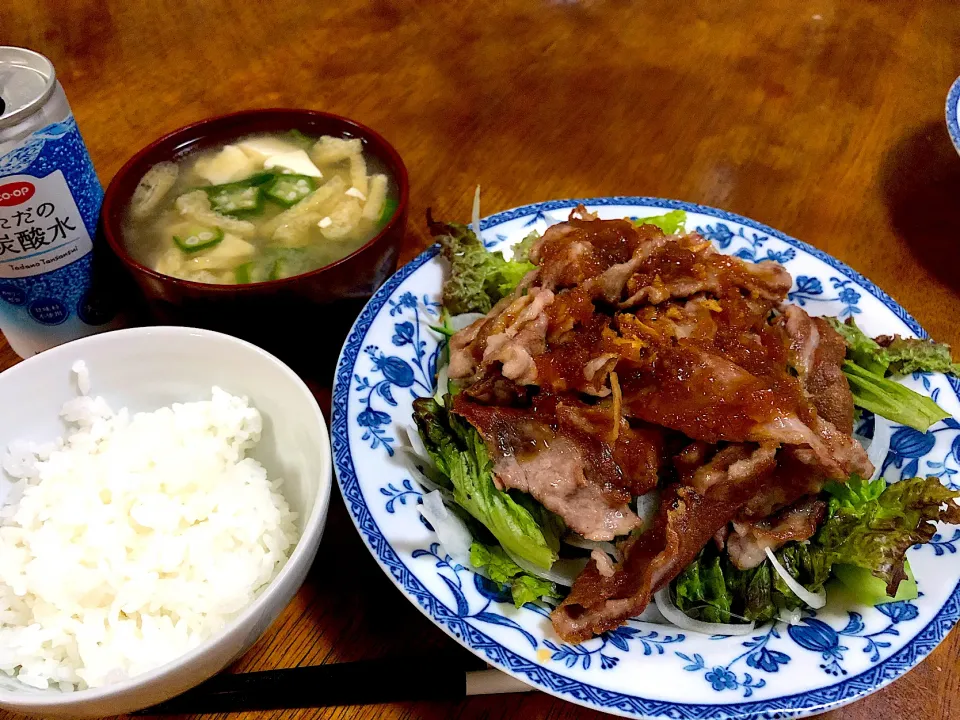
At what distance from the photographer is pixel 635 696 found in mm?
1313

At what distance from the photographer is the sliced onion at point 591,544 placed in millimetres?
1638

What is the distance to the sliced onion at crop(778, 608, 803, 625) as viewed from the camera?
155 cm

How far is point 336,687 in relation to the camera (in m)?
1.44

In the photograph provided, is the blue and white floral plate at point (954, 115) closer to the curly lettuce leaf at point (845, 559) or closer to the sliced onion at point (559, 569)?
the curly lettuce leaf at point (845, 559)

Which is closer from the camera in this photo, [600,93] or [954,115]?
[954,115]

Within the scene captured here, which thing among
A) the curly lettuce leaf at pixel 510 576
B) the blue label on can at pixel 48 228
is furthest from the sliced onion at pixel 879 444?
the blue label on can at pixel 48 228

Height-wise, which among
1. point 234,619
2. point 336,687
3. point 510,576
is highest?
point 234,619

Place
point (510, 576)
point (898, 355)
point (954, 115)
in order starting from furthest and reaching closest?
point (954, 115) < point (898, 355) < point (510, 576)

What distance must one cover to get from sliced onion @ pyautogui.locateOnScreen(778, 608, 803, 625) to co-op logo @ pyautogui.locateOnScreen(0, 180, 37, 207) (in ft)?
7.04

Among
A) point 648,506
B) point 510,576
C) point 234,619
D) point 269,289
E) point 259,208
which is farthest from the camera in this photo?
point 259,208

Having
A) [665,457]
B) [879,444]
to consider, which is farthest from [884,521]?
[665,457]

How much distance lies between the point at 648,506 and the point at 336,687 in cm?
82

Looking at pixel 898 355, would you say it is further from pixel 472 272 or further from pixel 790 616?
pixel 472 272

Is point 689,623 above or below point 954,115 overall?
below
